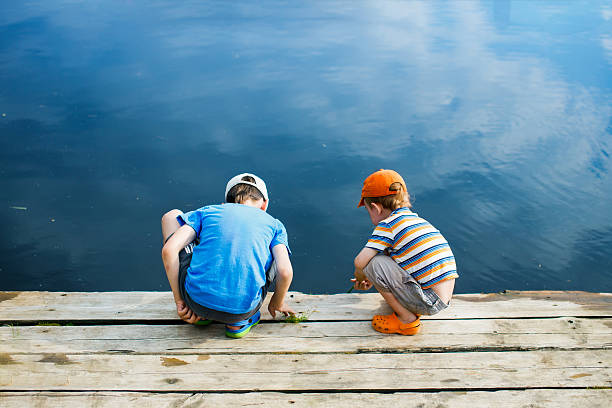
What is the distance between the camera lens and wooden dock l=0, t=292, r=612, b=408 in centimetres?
204

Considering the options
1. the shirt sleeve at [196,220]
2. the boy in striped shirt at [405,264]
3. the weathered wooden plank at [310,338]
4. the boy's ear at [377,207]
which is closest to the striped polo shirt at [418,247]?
the boy in striped shirt at [405,264]

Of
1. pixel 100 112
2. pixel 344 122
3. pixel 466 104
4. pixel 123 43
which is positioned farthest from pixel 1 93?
pixel 466 104

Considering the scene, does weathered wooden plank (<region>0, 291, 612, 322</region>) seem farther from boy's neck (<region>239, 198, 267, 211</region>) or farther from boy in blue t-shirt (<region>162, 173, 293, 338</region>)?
boy's neck (<region>239, 198, 267, 211</region>)

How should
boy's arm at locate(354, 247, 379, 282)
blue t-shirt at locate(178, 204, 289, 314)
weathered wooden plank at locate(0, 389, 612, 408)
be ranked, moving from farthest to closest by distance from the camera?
boy's arm at locate(354, 247, 379, 282) < blue t-shirt at locate(178, 204, 289, 314) < weathered wooden plank at locate(0, 389, 612, 408)

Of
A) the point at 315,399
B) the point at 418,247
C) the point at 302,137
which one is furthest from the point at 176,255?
the point at 302,137

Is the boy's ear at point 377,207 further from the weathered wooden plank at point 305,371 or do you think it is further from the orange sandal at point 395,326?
the weathered wooden plank at point 305,371

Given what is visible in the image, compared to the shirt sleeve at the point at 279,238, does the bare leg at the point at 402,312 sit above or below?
below

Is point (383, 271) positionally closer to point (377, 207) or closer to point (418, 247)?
point (418, 247)

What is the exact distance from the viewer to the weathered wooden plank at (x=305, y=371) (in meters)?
2.08

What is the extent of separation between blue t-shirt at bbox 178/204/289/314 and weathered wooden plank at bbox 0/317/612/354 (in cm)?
21

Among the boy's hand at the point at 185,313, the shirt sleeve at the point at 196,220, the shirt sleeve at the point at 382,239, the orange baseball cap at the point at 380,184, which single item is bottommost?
the boy's hand at the point at 185,313

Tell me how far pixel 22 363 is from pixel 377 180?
1.76 meters

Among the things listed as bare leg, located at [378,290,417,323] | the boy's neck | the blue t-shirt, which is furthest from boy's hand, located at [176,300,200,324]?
bare leg, located at [378,290,417,323]

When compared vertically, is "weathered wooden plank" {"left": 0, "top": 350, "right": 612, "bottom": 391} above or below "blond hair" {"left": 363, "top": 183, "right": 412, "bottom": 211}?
below
